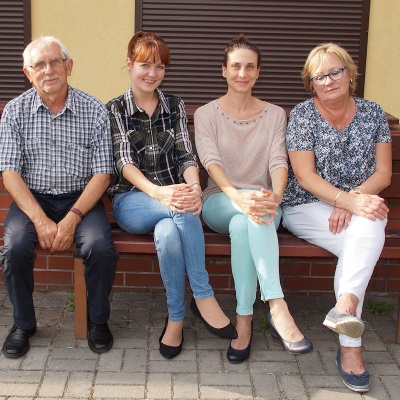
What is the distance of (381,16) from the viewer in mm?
5441

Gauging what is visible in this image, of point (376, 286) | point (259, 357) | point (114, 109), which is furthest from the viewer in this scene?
point (376, 286)

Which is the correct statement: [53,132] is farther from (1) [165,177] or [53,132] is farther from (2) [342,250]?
(2) [342,250]

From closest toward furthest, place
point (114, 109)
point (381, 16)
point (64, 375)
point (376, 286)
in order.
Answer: point (64, 375) < point (114, 109) < point (376, 286) < point (381, 16)

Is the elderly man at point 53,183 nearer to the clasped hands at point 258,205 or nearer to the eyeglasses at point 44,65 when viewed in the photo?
the eyeglasses at point 44,65

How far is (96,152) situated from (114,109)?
10.8 inches

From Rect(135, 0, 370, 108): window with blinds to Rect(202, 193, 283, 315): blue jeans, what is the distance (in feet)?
7.10

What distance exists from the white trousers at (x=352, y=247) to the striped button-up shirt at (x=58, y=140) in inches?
47.7

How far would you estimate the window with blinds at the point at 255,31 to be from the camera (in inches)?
214

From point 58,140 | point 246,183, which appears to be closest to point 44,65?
point 58,140

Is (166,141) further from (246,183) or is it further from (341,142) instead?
(341,142)

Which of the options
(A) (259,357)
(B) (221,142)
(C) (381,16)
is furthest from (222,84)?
(A) (259,357)

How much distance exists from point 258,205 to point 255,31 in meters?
2.42

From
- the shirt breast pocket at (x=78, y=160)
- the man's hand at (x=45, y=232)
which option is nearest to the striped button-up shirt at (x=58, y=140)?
the shirt breast pocket at (x=78, y=160)

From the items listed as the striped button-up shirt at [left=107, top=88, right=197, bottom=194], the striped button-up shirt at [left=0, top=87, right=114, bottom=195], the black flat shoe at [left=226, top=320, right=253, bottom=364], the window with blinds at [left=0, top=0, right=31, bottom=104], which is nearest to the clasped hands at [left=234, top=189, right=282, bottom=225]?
the striped button-up shirt at [left=107, top=88, right=197, bottom=194]
